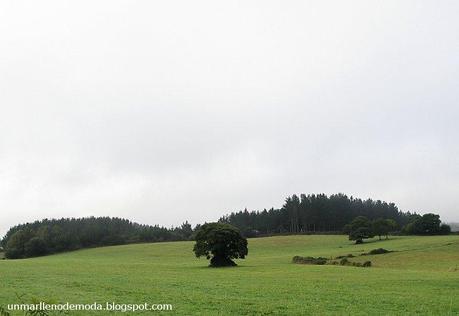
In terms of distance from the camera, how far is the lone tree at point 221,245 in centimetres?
7506

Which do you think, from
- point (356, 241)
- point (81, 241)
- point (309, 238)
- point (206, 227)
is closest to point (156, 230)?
point (81, 241)

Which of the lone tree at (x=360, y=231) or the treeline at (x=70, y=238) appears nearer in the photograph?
the lone tree at (x=360, y=231)

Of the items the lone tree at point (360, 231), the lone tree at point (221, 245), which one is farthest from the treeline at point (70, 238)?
the lone tree at point (221, 245)

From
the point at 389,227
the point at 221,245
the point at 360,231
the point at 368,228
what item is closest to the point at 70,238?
the point at 360,231

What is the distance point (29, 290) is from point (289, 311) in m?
18.7

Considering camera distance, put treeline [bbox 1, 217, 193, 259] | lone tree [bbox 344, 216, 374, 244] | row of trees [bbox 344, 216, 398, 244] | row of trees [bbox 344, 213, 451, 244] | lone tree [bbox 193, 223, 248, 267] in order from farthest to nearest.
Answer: treeline [bbox 1, 217, 193, 259] → row of trees [bbox 344, 213, 451, 244] → row of trees [bbox 344, 216, 398, 244] → lone tree [bbox 344, 216, 374, 244] → lone tree [bbox 193, 223, 248, 267]

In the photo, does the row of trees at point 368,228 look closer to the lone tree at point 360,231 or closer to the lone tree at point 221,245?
the lone tree at point 360,231

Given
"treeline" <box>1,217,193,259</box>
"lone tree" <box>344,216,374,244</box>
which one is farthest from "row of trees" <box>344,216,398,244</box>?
"treeline" <box>1,217,193,259</box>

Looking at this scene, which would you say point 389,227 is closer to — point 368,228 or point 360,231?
point 368,228

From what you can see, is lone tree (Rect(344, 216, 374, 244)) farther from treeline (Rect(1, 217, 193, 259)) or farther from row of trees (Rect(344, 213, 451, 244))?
treeline (Rect(1, 217, 193, 259))

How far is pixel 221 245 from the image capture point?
7506 cm

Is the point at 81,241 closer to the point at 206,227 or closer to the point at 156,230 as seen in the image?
the point at 156,230

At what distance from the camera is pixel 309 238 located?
15150 cm

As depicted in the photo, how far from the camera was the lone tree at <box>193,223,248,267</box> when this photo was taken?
246 feet
